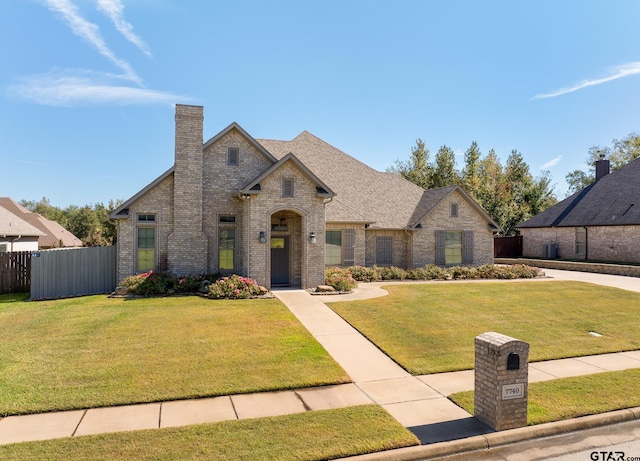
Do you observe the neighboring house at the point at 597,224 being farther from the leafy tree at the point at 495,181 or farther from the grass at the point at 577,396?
the grass at the point at 577,396

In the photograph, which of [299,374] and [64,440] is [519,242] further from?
[64,440]

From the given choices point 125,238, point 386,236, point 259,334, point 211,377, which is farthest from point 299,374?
point 386,236

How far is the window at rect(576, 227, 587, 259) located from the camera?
3058 centimetres

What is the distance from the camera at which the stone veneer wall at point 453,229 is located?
23609 mm

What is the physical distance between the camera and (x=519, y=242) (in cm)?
3672

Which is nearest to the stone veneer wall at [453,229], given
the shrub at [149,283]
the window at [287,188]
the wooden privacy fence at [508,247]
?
the window at [287,188]

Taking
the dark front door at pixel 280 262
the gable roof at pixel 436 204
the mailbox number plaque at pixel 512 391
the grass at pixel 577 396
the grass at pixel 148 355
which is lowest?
the grass at pixel 577 396

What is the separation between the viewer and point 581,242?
31031mm

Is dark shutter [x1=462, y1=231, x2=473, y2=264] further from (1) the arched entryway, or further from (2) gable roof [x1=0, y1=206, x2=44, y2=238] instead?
(2) gable roof [x1=0, y1=206, x2=44, y2=238]

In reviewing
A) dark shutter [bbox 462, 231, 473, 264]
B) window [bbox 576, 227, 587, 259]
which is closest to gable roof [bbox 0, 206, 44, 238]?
dark shutter [bbox 462, 231, 473, 264]

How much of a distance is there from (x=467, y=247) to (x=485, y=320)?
1241cm

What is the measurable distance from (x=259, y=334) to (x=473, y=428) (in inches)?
237

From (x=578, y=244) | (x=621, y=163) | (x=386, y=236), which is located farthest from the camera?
(x=621, y=163)

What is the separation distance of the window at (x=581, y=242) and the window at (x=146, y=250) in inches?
1180
